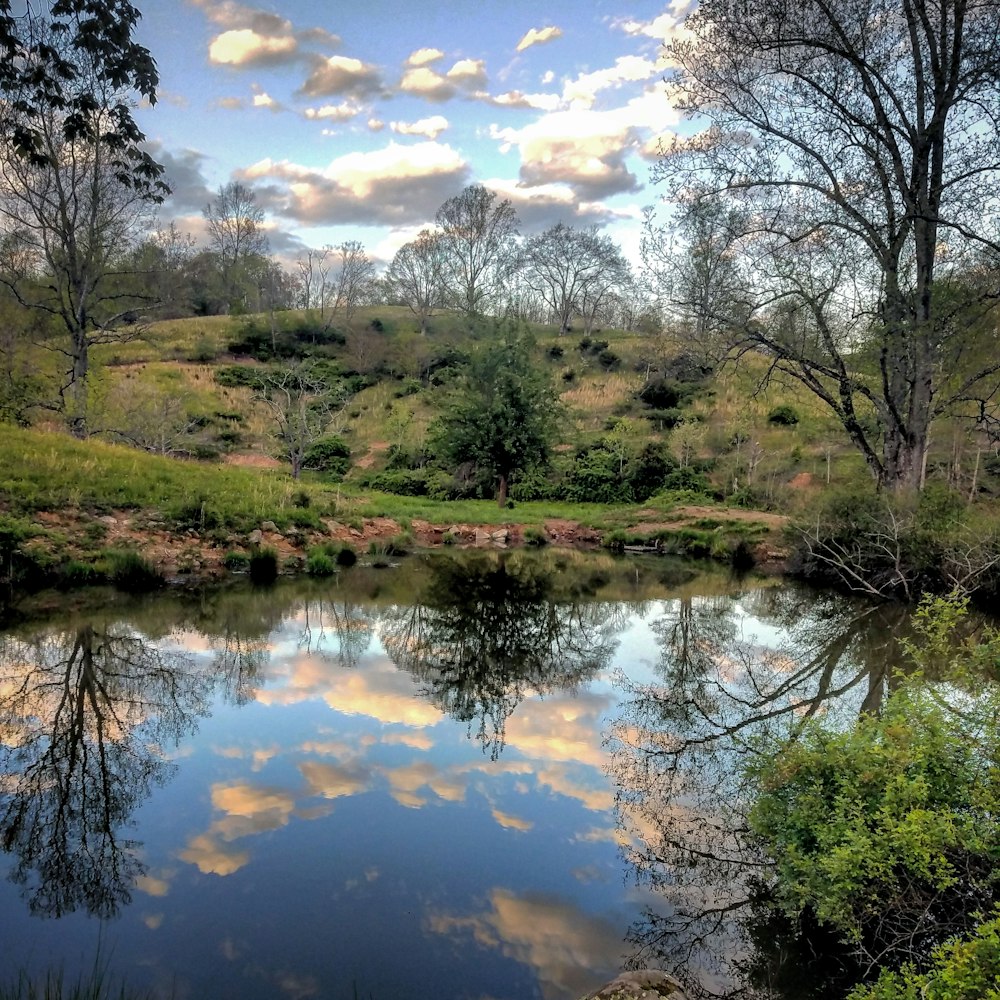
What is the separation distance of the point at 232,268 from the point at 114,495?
58797 millimetres

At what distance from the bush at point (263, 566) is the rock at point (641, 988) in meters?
12.3

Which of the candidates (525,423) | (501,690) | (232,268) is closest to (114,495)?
(501,690)

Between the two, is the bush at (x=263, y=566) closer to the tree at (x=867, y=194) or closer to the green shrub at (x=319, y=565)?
the green shrub at (x=319, y=565)

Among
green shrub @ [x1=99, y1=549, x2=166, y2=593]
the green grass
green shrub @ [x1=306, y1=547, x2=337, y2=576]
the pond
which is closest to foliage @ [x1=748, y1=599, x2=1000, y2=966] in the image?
the pond

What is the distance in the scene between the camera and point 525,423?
2834 centimetres

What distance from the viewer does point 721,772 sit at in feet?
19.2

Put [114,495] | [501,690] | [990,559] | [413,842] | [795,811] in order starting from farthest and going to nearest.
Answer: [114,495] < [990,559] < [501,690] < [413,842] < [795,811]

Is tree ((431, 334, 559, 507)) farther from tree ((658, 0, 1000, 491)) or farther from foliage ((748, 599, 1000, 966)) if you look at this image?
foliage ((748, 599, 1000, 966))

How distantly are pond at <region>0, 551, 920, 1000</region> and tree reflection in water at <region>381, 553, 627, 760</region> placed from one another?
0.07 m

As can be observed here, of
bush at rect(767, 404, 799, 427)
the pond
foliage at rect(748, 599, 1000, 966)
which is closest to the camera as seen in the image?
foliage at rect(748, 599, 1000, 966)

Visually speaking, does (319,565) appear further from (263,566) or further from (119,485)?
(119,485)

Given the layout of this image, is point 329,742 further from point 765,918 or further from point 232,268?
point 232,268

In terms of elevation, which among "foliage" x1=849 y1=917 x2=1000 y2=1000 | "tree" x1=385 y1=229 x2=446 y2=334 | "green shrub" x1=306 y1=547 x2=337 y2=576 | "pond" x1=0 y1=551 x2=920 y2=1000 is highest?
"tree" x1=385 y1=229 x2=446 y2=334

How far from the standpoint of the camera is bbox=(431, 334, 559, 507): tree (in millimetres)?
28094
